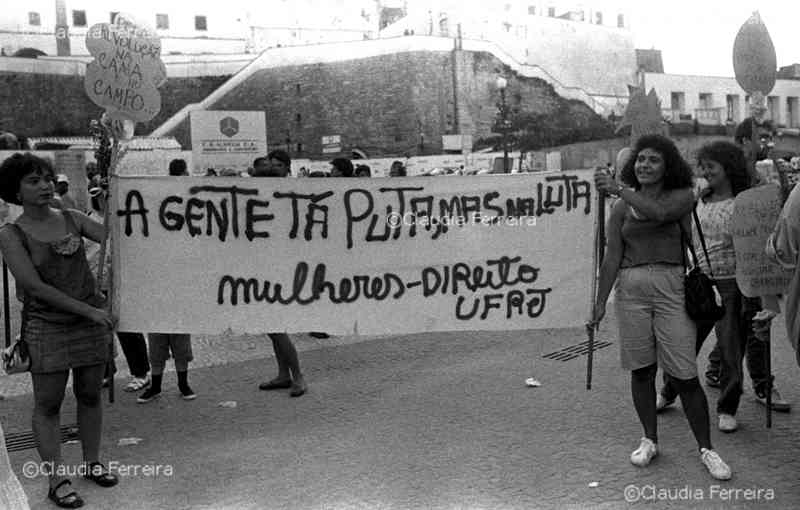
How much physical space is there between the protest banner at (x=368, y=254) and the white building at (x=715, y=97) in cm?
Answer: 5460

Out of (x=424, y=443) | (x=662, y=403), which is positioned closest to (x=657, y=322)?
(x=662, y=403)

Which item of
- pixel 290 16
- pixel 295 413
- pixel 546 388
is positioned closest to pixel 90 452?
pixel 295 413

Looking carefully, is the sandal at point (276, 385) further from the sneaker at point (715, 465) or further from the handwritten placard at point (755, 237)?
the handwritten placard at point (755, 237)

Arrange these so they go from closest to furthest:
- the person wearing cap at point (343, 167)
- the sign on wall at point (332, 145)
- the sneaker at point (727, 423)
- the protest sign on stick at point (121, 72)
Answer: the sneaker at point (727, 423) → the protest sign on stick at point (121, 72) → the person wearing cap at point (343, 167) → the sign on wall at point (332, 145)

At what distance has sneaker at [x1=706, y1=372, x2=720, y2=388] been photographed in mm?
5457

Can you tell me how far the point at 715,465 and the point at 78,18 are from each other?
63150 mm

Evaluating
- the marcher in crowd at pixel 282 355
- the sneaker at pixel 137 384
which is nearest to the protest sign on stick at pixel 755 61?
the marcher in crowd at pixel 282 355

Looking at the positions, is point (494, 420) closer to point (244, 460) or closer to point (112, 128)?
point (244, 460)

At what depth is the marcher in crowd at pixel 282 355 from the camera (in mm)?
5594

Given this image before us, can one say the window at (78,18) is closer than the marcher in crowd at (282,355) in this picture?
No

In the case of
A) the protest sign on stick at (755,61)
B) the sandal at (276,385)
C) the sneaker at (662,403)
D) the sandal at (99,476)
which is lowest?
the sandal at (276,385)

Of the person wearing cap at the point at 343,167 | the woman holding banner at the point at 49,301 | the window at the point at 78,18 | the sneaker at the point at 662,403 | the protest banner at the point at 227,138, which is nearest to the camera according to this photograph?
the woman holding banner at the point at 49,301

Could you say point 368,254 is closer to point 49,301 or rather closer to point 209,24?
point 49,301

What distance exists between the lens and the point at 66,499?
3.73 metres
